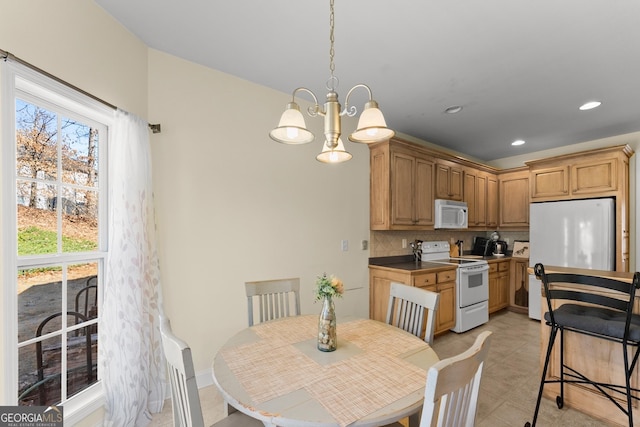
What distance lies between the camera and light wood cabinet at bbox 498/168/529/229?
15.3ft

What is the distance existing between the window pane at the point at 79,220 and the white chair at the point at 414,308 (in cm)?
212

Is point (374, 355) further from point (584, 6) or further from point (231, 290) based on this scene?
point (584, 6)

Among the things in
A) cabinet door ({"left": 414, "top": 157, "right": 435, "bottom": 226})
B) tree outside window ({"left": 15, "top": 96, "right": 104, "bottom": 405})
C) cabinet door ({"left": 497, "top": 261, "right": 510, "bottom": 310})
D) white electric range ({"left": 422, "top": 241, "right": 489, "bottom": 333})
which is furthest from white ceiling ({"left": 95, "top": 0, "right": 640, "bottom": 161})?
cabinet door ({"left": 497, "top": 261, "right": 510, "bottom": 310})

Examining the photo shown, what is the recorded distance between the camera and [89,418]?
1744 mm

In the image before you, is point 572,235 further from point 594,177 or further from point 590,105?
point 590,105

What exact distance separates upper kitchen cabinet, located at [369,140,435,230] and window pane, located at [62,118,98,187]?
272 cm

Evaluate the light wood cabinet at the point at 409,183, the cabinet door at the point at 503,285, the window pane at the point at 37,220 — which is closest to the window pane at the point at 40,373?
the window pane at the point at 37,220

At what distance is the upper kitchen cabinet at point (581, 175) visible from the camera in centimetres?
352

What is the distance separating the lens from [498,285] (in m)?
4.36

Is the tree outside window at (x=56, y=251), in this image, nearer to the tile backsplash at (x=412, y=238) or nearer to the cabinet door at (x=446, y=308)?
the tile backsplash at (x=412, y=238)

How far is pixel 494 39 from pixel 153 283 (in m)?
2.95

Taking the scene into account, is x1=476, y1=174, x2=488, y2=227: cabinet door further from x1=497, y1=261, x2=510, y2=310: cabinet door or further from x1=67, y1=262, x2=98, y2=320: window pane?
x1=67, y1=262, x2=98, y2=320: window pane

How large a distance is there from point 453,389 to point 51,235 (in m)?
2.13

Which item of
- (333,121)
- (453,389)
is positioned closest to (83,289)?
(333,121)
